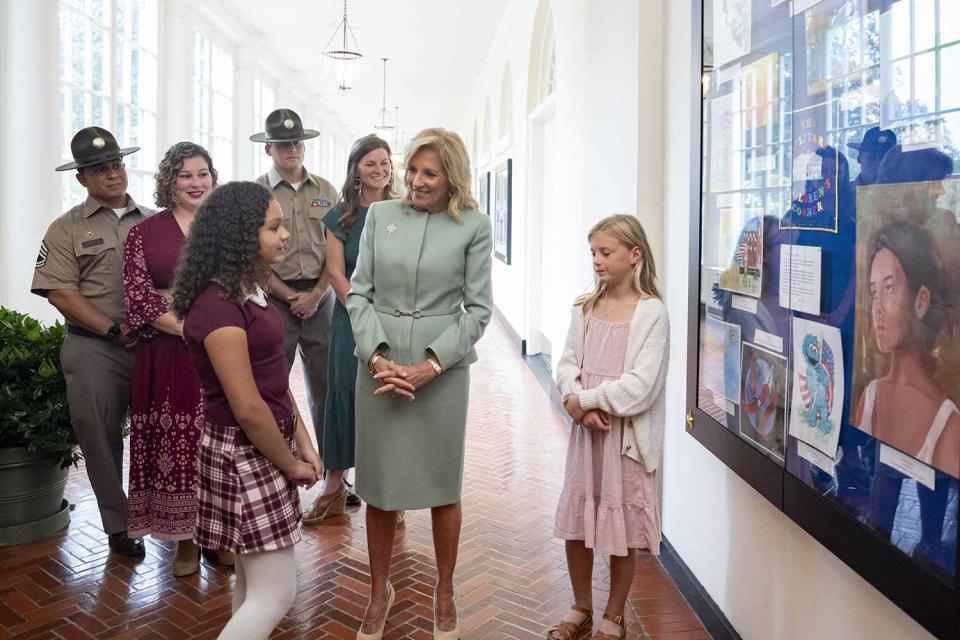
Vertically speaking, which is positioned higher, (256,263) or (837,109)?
(837,109)

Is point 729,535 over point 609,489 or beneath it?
beneath

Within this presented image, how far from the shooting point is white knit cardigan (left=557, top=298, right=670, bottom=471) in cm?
281

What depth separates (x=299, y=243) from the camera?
4.34 metres

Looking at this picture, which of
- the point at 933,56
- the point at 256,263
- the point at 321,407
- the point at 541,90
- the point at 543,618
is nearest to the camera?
the point at 933,56

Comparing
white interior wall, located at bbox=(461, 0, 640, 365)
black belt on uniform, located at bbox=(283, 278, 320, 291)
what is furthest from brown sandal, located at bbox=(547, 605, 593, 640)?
black belt on uniform, located at bbox=(283, 278, 320, 291)

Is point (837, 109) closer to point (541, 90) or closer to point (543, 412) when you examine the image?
point (543, 412)

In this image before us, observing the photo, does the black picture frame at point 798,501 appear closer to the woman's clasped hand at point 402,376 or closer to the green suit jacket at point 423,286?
the green suit jacket at point 423,286

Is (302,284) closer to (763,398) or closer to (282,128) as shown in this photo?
(282,128)

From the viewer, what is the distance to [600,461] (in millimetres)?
2951

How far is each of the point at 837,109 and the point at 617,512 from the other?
4.93 feet

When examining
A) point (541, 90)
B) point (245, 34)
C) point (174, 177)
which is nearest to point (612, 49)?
point (174, 177)

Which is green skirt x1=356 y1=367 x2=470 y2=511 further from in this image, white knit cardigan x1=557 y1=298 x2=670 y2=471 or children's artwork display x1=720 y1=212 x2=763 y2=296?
children's artwork display x1=720 y1=212 x2=763 y2=296

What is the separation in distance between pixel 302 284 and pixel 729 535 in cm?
249

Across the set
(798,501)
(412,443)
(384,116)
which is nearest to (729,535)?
(798,501)
